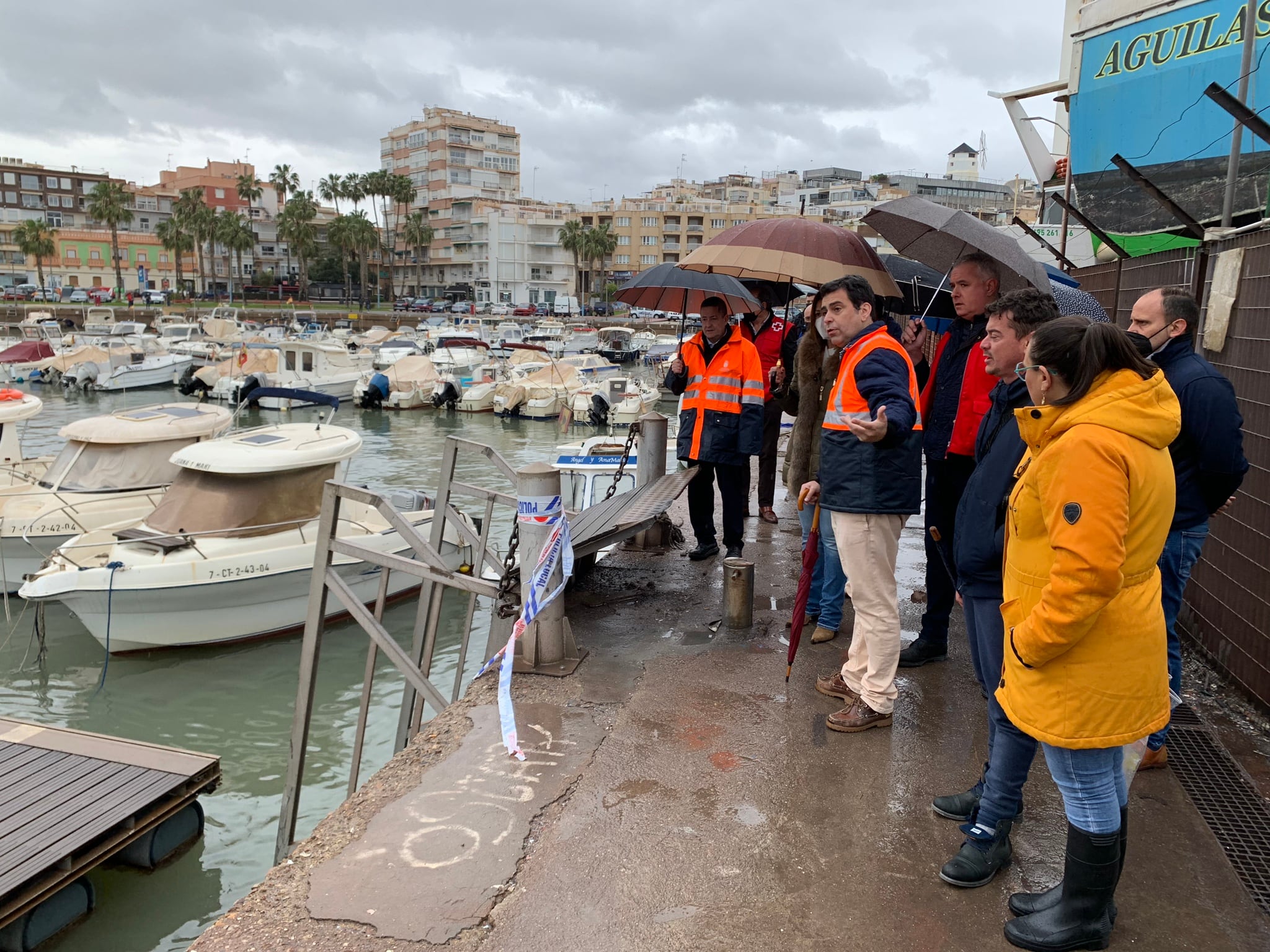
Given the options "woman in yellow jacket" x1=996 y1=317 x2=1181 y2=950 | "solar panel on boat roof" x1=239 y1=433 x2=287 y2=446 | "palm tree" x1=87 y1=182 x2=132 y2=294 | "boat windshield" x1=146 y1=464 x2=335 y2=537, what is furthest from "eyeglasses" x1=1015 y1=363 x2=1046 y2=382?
"palm tree" x1=87 y1=182 x2=132 y2=294

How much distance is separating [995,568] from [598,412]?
2873cm

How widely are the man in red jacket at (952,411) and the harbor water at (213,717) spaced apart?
15.8 feet

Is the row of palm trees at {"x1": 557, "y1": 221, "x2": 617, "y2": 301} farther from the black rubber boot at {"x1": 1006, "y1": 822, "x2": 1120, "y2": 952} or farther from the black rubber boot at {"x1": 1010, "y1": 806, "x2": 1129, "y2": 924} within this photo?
the black rubber boot at {"x1": 1006, "y1": 822, "x2": 1120, "y2": 952}

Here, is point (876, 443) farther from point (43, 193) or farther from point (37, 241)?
point (43, 193)

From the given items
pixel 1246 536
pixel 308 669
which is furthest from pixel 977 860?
pixel 308 669

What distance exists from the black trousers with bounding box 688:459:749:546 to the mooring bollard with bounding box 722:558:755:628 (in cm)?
101

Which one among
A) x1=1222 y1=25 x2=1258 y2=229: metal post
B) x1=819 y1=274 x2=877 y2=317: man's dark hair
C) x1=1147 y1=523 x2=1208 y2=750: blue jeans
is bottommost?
x1=1147 y1=523 x2=1208 y2=750: blue jeans

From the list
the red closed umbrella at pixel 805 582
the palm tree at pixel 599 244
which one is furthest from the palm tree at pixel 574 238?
the red closed umbrella at pixel 805 582

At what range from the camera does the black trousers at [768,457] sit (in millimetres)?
8039

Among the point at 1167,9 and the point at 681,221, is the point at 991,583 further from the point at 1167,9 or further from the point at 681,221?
the point at 681,221

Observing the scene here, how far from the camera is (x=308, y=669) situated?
4.93 meters

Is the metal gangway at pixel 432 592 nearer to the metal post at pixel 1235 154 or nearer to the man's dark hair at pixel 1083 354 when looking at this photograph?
the man's dark hair at pixel 1083 354

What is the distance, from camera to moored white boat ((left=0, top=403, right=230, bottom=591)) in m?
11.7

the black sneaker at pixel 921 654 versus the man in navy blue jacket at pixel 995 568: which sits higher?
the man in navy blue jacket at pixel 995 568
